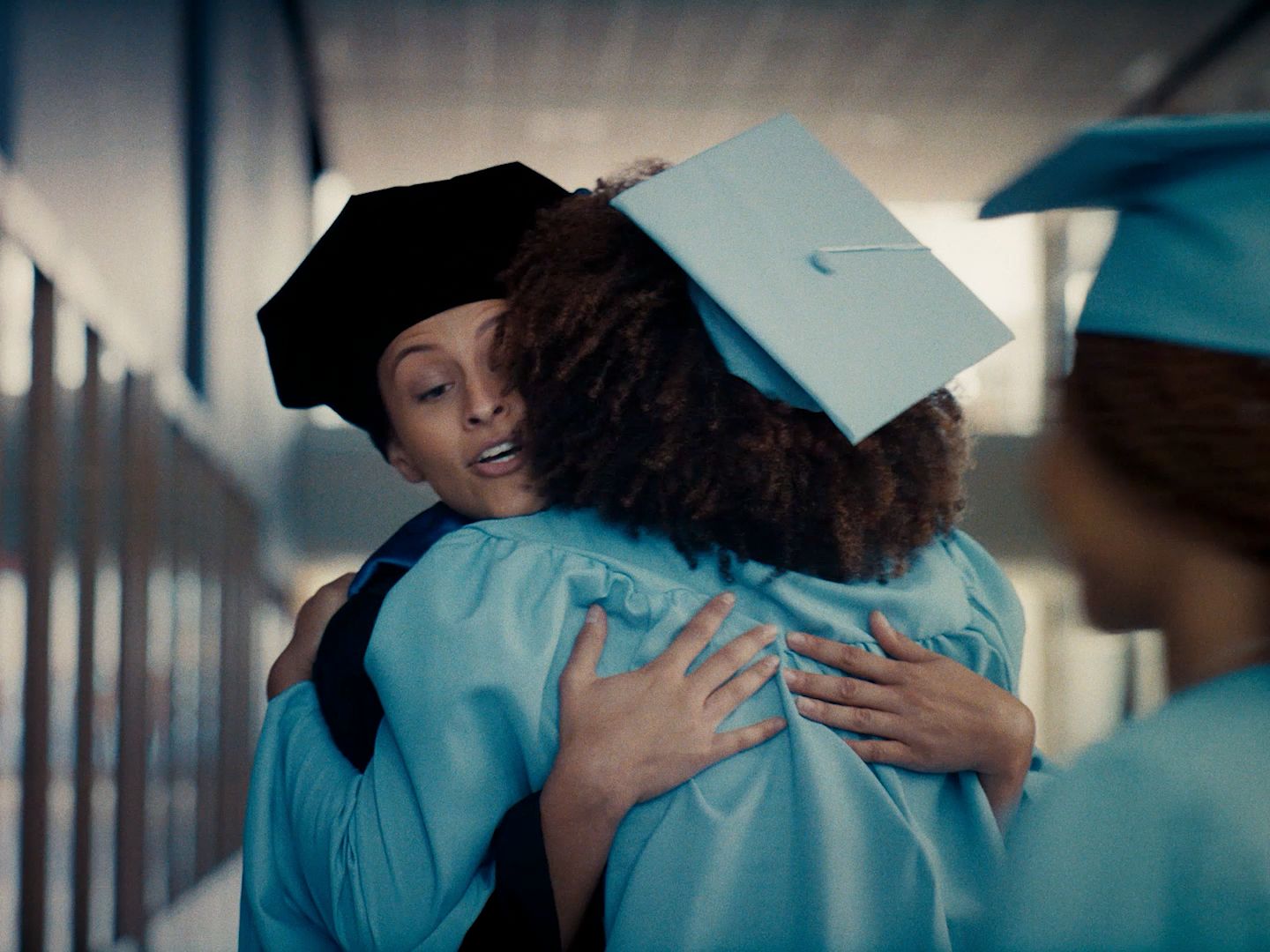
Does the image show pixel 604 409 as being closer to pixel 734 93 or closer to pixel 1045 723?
pixel 1045 723

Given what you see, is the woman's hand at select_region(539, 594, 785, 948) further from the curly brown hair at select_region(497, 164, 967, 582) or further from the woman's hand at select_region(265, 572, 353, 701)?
the woman's hand at select_region(265, 572, 353, 701)

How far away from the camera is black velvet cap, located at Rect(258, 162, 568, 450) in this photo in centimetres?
134

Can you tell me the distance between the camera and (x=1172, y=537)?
2.60ft

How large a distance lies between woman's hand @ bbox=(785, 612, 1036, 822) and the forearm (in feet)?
0.62

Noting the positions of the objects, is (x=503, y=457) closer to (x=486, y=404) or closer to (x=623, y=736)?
(x=486, y=404)

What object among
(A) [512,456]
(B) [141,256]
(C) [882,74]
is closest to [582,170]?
(C) [882,74]

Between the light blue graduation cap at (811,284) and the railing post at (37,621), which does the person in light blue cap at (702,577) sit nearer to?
the light blue graduation cap at (811,284)

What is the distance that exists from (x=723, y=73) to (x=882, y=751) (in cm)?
728

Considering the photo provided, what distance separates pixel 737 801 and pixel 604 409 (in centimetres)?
35

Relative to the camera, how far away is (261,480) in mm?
7191

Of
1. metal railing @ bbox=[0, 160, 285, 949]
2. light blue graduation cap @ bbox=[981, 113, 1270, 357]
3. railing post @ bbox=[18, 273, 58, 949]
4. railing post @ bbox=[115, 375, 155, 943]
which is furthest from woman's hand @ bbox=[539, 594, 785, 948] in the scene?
railing post @ bbox=[115, 375, 155, 943]

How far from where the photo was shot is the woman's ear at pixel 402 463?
55.9 inches

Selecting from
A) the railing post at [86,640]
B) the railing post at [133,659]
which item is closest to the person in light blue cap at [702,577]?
the railing post at [86,640]

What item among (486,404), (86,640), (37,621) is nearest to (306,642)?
(486,404)
